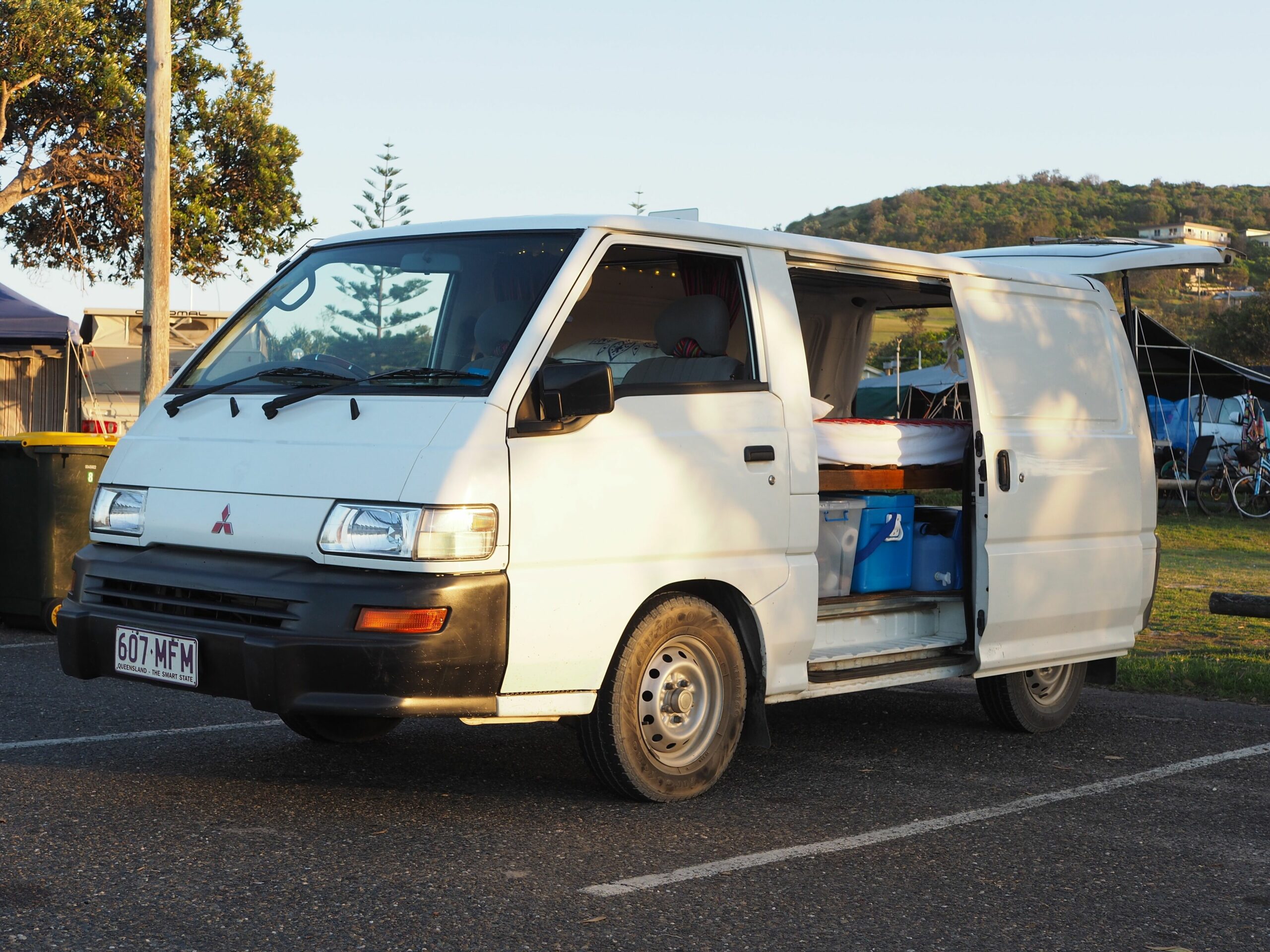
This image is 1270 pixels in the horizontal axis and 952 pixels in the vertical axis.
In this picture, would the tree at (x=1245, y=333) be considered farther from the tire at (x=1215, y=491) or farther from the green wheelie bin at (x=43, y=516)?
the green wheelie bin at (x=43, y=516)

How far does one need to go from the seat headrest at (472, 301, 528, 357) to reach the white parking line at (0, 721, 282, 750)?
7.84ft

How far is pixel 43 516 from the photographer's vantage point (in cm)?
973

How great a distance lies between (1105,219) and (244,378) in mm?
67843

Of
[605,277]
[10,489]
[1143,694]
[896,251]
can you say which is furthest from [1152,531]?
[10,489]

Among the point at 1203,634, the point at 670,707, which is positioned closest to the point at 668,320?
the point at 670,707

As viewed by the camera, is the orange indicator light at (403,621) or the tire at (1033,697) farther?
the tire at (1033,697)

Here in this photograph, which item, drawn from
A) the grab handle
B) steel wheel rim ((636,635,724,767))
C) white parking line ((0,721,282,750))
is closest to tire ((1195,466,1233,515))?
the grab handle

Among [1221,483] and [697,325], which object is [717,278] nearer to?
[697,325]

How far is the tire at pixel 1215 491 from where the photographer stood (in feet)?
72.9

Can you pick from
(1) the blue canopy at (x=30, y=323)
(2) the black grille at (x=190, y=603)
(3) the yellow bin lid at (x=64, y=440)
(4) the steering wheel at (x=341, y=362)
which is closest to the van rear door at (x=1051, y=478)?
(4) the steering wheel at (x=341, y=362)

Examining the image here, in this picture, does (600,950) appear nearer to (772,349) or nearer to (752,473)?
(752,473)

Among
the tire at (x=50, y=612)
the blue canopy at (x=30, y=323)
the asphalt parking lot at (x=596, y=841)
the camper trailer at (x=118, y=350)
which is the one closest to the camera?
the asphalt parking lot at (x=596, y=841)

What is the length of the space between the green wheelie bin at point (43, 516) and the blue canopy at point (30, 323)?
7.80m

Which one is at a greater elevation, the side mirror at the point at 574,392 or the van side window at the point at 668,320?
the van side window at the point at 668,320
